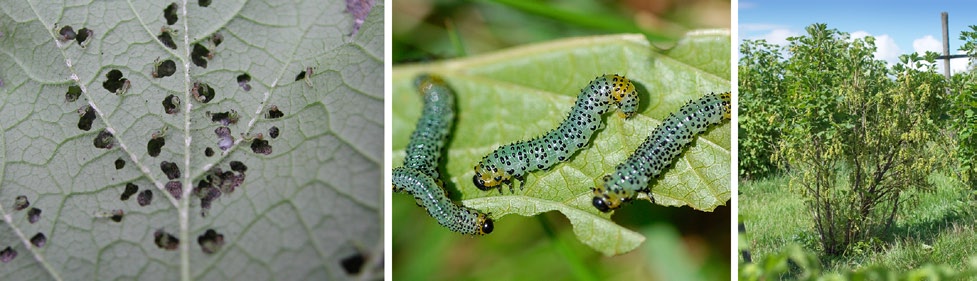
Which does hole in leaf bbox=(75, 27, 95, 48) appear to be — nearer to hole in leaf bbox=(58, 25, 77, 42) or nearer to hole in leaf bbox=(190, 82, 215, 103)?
hole in leaf bbox=(58, 25, 77, 42)

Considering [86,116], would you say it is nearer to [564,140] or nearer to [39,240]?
[39,240]

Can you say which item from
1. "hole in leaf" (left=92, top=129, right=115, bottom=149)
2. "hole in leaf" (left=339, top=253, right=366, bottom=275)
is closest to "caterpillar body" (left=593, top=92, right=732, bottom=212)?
"hole in leaf" (left=339, top=253, right=366, bottom=275)

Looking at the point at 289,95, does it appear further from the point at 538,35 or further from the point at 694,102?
the point at 694,102

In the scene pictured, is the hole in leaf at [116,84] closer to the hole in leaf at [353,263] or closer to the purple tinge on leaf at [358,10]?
the purple tinge on leaf at [358,10]

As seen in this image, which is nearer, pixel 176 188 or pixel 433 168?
pixel 176 188

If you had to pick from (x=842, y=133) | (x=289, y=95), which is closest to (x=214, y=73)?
(x=289, y=95)

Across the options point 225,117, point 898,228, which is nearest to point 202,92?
point 225,117

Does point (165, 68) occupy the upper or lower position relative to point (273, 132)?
upper
